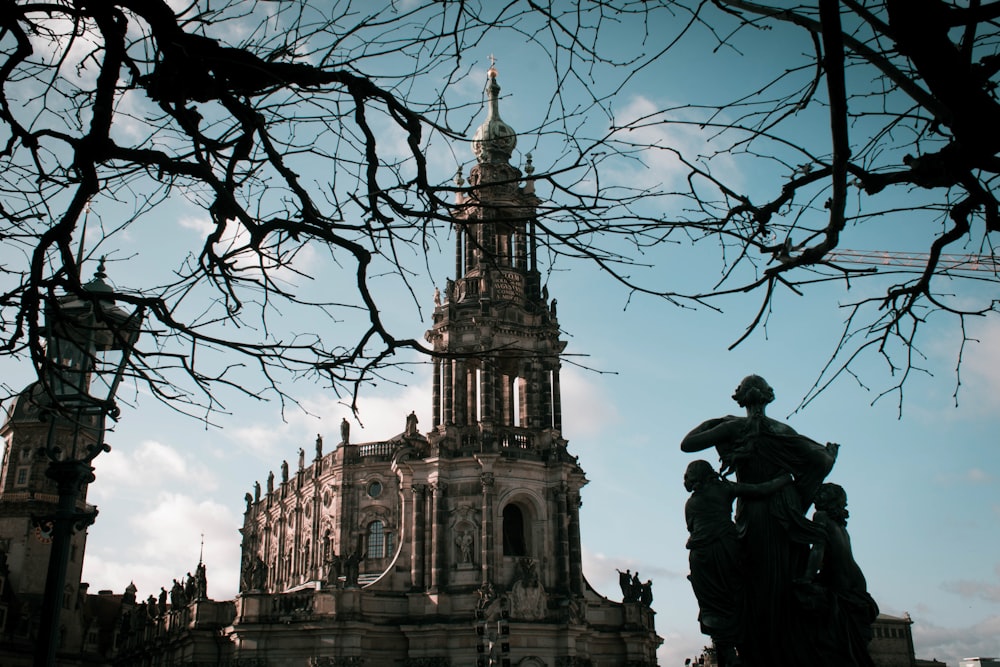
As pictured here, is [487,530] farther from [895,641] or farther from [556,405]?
[895,641]

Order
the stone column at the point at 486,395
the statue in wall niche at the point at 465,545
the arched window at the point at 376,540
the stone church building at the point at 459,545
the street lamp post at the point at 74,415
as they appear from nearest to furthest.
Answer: the street lamp post at the point at 74,415 → the stone church building at the point at 459,545 → the statue in wall niche at the point at 465,545 → the stone column at the point at 486,395 → the arched window at the point at 376,540

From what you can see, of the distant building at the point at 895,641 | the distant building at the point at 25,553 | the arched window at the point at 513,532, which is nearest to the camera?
the arched window at the point at 513,532

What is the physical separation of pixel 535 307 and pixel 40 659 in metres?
41.7

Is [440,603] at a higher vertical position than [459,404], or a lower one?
lower

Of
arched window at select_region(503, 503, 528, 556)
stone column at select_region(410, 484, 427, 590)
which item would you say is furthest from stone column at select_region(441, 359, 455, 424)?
arched window at select_region(503, 503, 528, 556)

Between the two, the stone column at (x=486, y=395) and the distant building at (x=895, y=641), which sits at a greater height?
the stone column at (x=486, y=395)

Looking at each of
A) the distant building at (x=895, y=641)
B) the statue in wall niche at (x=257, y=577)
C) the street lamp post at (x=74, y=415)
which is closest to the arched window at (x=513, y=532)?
the statue in wall niche at (x=257, y=577)

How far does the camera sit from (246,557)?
65.4 m

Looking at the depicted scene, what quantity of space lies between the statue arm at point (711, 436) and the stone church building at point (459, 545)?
2826 cm

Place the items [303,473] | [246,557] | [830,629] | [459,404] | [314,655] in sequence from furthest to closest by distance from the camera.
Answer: [246,557] < [303,473] < [459,404] < [314,655] < [830,629]

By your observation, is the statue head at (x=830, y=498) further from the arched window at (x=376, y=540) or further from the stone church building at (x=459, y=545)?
the arched window at (x=376, y=540)

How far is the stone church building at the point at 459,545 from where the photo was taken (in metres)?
41.6

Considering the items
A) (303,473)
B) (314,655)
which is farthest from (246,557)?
(314,655)

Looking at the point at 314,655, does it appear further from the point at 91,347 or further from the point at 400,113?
the point at 400,113
